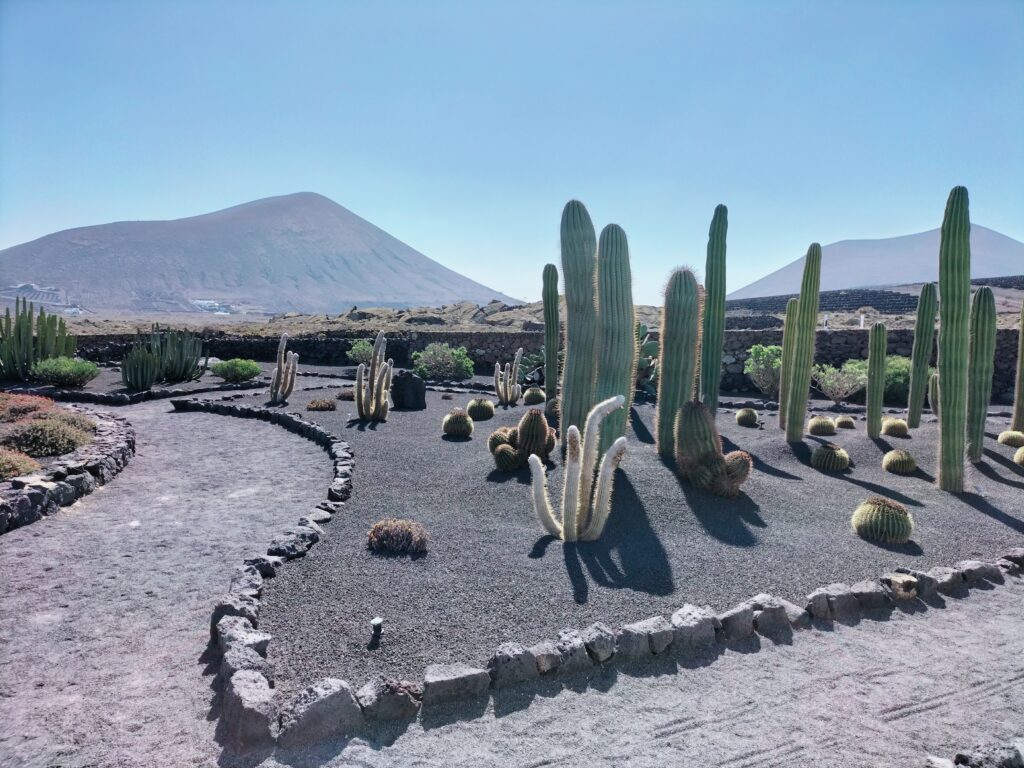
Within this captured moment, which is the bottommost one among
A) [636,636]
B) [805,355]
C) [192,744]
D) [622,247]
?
[192,744]

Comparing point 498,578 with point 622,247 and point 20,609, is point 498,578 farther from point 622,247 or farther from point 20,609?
point 622,247

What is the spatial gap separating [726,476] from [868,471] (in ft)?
10.5

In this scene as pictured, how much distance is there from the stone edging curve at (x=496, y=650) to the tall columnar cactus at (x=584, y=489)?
1.68 meters

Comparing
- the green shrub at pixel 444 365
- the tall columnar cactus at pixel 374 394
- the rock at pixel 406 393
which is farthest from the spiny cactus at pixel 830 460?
the green shrub at pixel 444 365

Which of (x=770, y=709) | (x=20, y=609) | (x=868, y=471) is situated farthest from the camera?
(x=868, y=471)

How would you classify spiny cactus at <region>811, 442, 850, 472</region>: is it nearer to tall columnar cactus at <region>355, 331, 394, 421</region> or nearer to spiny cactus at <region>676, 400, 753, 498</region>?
spiny cactus at <region>676, 400, 753, 498</region>

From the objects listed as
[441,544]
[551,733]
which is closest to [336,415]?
[441,544]

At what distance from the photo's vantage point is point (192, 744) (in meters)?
3.61

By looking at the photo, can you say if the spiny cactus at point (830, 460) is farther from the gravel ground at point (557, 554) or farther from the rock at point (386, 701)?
the rock at point (386, 701)

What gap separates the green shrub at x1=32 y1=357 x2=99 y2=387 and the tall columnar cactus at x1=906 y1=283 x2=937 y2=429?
58.9 feet

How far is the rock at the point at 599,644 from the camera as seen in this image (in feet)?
14.3

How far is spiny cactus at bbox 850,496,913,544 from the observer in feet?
22.0

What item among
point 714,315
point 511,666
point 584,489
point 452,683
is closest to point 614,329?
point 584,489

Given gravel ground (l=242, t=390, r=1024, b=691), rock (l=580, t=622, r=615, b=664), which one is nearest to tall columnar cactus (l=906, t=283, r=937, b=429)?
gravel ground (l=242, t=390, r=1024, b=691)
